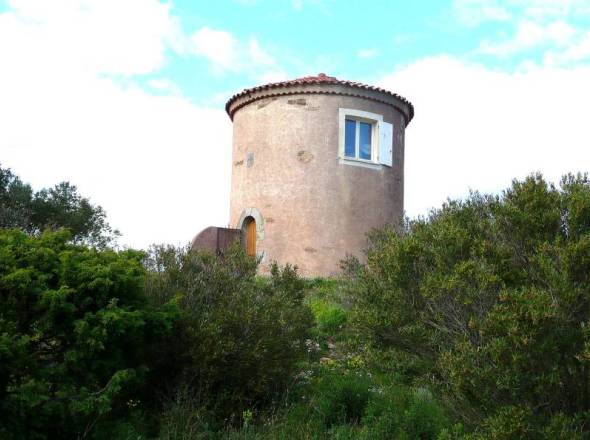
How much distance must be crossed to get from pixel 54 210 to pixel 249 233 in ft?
29.8

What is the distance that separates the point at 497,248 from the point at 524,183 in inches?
23.9

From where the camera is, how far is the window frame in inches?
606

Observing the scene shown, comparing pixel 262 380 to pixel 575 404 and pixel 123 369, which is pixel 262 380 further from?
pixel 575 404

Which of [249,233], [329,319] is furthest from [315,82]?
[329,319]

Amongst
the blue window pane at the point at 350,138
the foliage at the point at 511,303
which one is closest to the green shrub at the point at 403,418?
the foliage at the point at 511,303

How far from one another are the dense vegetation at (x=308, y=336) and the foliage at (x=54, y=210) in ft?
44.4

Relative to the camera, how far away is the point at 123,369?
6.10 m

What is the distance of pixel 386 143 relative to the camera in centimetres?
1591

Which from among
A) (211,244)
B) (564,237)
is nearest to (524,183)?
(564,237)

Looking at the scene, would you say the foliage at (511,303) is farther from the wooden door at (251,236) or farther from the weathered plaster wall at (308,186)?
the wooden door at (251,236)

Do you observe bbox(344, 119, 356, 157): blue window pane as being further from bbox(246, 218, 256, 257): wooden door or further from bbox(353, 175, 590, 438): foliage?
bbox(353, 175, 590, 438): foliage

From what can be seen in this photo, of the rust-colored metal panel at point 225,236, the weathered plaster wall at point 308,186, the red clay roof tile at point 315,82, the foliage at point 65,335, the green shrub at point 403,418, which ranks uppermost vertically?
the red clay roof tile at point 315,82

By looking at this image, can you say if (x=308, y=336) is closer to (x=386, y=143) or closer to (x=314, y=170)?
(x=314, y=170)

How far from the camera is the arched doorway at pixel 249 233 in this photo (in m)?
15.8
